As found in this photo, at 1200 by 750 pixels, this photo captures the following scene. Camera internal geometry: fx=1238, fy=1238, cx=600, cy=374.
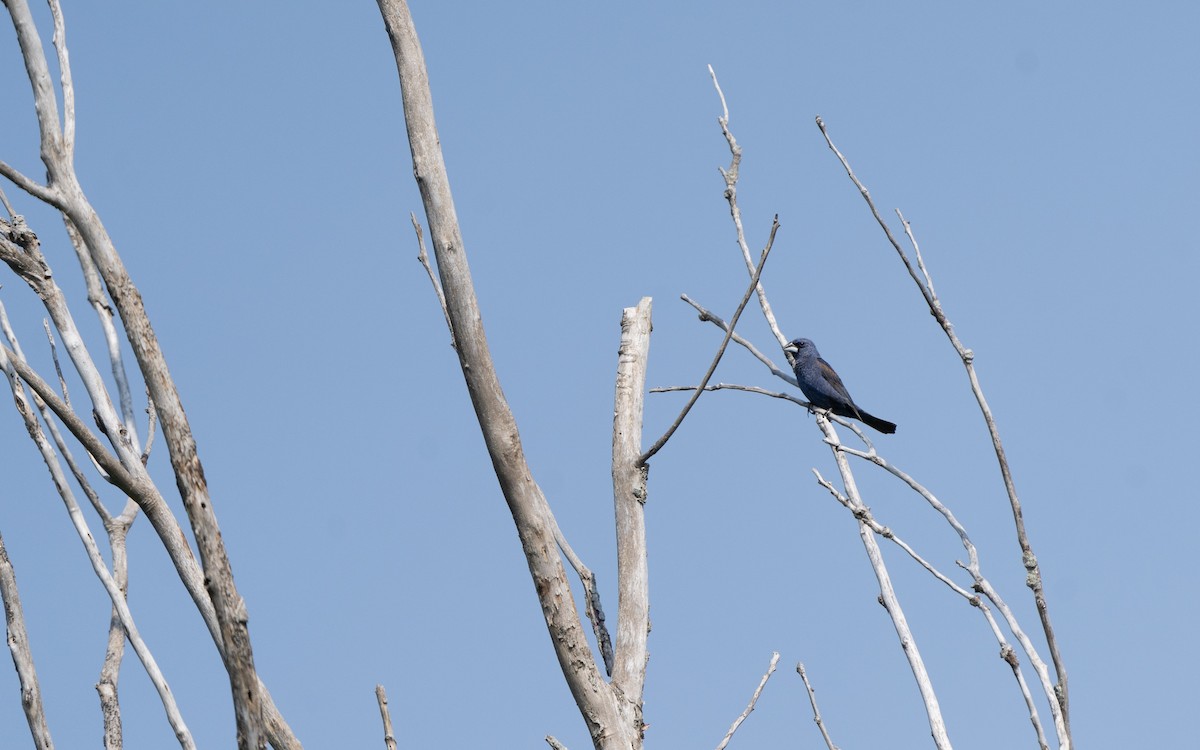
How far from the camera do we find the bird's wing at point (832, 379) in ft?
31.9

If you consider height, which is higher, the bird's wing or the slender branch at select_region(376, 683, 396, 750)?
the bird's wing

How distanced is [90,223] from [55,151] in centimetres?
35

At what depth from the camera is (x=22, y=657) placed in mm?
4203

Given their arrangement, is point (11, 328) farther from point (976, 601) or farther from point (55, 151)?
point (976, 601)

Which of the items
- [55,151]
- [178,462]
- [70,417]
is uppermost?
[55,151]

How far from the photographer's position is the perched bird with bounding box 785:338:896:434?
9.59 m

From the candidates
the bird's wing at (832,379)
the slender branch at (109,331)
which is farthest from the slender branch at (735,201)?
the bird's wing at (832,379)

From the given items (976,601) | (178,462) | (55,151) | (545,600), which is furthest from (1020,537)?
(55,151)

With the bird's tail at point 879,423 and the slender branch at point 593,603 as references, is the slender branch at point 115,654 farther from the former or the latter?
the bird's tail at point 879,423

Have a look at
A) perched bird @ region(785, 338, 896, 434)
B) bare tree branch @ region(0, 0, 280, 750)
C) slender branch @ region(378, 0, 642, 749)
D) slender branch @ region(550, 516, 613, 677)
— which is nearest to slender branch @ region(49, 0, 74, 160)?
bare tree branch @ region(0, 0, 280, 750)

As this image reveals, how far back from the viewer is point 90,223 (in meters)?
3.77

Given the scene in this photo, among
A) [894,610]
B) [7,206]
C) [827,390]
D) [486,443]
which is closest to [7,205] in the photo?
[7,206]

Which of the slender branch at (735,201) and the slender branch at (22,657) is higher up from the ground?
the slender branch at (735,201)

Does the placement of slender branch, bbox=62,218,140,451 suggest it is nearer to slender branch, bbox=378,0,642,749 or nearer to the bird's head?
slender branch, bbox=378,0,642,749
